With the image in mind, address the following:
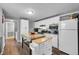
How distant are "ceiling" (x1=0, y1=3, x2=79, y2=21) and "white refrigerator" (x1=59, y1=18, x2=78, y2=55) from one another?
0.19m

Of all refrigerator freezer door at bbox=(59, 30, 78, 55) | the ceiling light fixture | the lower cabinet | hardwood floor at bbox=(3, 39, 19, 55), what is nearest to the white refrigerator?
refrigerator freezer door at bbox=(59, 30, 78, 55)

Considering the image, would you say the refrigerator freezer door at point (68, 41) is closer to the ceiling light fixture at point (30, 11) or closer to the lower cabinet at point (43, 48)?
the lower cabinet at point (43, 48)

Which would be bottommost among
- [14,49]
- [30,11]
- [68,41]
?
[14,49]

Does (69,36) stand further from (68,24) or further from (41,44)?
(41,44)

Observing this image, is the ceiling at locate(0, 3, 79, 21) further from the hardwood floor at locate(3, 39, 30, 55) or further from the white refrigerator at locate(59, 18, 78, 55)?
the hardwood floor at locate(3, 39, 30, 55)

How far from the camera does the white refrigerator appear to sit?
171 cm

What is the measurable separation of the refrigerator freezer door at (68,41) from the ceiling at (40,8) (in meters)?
0.35

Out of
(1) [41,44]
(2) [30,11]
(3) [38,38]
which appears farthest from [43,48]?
(2) [30,11]

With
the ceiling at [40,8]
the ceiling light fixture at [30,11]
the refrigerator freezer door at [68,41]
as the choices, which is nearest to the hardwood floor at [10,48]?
the ceiling at [40,8]

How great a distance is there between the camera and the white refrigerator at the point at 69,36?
1.71 m

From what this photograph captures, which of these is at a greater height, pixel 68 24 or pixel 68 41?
pixel 68 24

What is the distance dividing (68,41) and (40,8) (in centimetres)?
70

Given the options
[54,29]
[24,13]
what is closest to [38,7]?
[24,13]

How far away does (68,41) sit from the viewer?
5.79 feet
